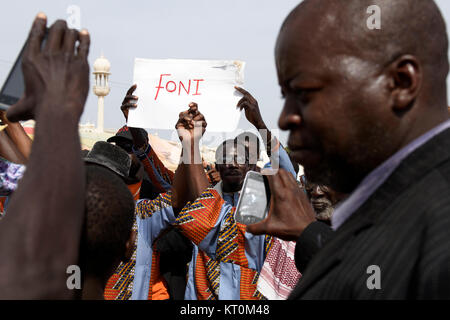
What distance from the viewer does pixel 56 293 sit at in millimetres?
1077

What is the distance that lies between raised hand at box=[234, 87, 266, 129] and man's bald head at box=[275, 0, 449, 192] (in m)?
1.87

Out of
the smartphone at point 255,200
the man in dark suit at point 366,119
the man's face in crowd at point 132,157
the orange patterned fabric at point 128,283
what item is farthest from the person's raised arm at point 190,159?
the man in dark suit at point 366,119

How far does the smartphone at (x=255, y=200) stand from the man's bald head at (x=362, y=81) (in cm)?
88

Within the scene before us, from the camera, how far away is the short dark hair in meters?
1.57

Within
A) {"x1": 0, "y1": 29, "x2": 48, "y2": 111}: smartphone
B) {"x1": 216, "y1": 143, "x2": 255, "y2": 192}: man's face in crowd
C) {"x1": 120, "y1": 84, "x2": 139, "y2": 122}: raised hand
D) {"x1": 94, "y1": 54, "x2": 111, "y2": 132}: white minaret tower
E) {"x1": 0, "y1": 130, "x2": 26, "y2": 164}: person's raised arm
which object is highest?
{"x1": 94, "y1": 54, "x2": 111, "y2": 132}: white minaret tower

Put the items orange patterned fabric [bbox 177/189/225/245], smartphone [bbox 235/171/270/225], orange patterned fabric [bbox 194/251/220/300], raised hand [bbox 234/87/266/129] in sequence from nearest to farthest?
smartphone [bbox 235/171/270/225] → raised hand [bbox 234/87/266/129] → orange patterned fabric [bbox 177/189/225/245] → orange patterned fabric [bbox 194/251/220/300]

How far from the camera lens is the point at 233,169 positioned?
4676 millimetres

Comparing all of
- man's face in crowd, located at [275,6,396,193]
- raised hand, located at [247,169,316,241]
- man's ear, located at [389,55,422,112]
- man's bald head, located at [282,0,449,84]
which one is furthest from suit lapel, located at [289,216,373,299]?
raised hand, located at [247,169,316,241]

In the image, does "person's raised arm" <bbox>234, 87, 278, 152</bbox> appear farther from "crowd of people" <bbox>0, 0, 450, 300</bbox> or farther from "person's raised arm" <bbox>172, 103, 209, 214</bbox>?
"crowd of people" <bbox>0, 0, 450, 300</bbox>

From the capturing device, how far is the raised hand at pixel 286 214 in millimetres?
1938

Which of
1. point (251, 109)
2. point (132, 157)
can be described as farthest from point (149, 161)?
point (251, 109)

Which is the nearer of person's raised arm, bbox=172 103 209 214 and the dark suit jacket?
the dark suit jacket

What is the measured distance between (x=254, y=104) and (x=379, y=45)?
2.04 m

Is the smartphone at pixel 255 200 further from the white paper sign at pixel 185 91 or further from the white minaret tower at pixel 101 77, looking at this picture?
the white minaret tower at pixel 101 77
